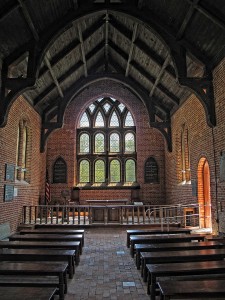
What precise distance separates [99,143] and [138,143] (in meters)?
2.13

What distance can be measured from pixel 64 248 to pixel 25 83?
5.03 meters

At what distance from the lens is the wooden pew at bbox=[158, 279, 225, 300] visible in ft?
9.29

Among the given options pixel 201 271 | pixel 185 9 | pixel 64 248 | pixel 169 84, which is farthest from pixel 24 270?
pixel 169 84

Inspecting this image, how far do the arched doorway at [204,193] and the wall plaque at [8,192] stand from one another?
20.9 feet

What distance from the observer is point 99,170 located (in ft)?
49.4

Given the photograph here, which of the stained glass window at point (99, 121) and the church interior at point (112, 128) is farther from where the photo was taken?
the stained glass window at point (99, 121)

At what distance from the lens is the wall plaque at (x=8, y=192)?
882 centimetres

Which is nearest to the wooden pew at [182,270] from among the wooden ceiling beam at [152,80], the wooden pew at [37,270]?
the wooden pew at [37,270]

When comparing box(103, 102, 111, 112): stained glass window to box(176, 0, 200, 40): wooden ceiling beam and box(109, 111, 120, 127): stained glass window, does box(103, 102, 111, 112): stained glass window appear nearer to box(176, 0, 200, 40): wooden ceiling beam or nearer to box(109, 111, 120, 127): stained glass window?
box(109, 111, 120, 127): stained glass window

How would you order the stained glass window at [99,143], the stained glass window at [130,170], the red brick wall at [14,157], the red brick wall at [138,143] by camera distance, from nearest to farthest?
the red brick wall at [14,157] → the red brick wall at [138,143] → the stained glass window at [130,170] → the stained glass window at [99,143]

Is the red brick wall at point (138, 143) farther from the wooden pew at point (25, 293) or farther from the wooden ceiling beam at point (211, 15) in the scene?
the wooden pew at point (25, 293)

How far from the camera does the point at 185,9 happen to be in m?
7.50

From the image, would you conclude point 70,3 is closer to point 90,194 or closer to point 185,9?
point 185,9

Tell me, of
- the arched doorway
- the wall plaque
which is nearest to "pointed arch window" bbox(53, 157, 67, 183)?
the wall plaque
